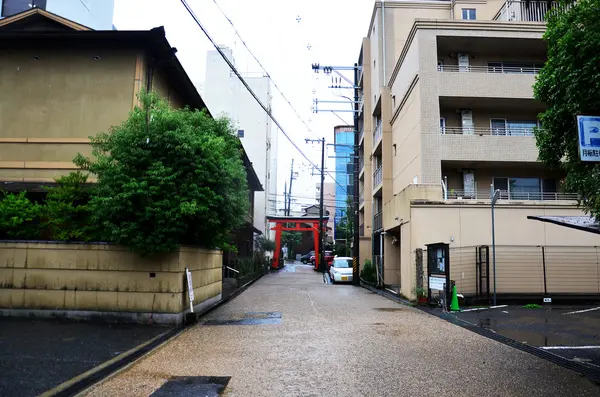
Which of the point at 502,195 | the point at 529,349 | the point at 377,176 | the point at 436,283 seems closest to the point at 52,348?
the point at 529,349

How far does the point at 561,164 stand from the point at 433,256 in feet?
26.1

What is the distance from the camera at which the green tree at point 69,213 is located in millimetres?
Answer: 11539

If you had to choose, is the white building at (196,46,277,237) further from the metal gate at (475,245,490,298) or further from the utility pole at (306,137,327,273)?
the metal gate at (475,245,490,298)

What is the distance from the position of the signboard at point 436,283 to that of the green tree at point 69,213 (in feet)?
32.2

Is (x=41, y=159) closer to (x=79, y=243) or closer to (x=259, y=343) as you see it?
(x=79, y=243)

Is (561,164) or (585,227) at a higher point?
(561,164)

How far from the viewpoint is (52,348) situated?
8086mm

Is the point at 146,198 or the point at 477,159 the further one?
the point at 477,159

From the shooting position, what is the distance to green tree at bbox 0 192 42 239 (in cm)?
1167

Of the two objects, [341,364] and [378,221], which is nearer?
[341,364]

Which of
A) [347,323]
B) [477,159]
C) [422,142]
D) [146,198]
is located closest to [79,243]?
[146,198]

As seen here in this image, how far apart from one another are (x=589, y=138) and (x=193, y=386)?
→ 582 cm

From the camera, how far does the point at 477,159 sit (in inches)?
745

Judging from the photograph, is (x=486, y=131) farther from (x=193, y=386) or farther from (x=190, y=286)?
(x=193, y=386)
